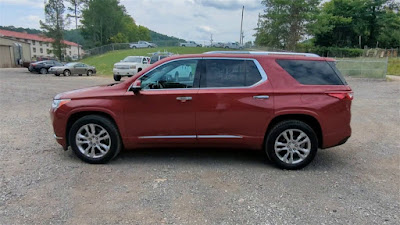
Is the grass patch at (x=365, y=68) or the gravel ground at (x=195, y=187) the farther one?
the grass patch at (x=365, y=68)

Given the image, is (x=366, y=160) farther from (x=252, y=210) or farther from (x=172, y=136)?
(x=172, y=136)

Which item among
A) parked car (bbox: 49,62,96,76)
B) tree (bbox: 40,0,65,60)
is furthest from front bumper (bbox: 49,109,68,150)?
tree (bbox: 40,0,65,60)

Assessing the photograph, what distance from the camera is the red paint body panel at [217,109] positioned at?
434cm

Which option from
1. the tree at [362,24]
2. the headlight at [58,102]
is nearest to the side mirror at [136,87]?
the headlight at [58,102]

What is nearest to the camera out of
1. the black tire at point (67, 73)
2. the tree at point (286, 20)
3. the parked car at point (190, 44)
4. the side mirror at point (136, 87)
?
the side mirror at point (136, 87)

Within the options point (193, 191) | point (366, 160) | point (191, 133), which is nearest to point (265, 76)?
point (191, 133)

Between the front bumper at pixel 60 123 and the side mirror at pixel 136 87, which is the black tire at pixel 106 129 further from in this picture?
the side mirror at pixel 136 87

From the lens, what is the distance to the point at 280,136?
4422mm

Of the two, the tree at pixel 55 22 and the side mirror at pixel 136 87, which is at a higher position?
the tree at pixel 55 22

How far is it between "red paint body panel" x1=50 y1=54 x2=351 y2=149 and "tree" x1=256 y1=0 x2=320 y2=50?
130 feet

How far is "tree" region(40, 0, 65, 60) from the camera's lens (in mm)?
55219

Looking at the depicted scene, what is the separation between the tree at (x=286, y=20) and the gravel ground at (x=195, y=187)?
38.9 metres

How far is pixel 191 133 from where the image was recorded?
4469mm

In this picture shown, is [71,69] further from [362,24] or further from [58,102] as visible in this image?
[362,24]
